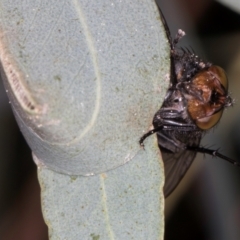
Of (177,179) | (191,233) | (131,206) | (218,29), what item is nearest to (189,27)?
(218,29)

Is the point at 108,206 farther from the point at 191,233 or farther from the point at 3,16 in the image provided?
the point at 191,233

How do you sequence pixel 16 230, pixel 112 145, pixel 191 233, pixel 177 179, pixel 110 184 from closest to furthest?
pixel 112 145, pixel 110 184, pixel 177 179, pixel 16 230, pixel 191 233

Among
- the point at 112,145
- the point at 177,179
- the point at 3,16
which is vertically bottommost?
the point at 177,179

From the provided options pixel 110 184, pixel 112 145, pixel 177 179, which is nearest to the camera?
pixel 112 145

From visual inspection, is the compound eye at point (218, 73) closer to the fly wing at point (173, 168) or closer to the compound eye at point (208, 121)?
the compound eye at point (208, 121)

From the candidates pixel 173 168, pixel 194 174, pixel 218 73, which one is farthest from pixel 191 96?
pixel 194 174

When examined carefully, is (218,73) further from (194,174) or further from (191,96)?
(194,174)

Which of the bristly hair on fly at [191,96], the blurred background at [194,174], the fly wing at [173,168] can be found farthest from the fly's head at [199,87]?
the blurred background at [194,174]
